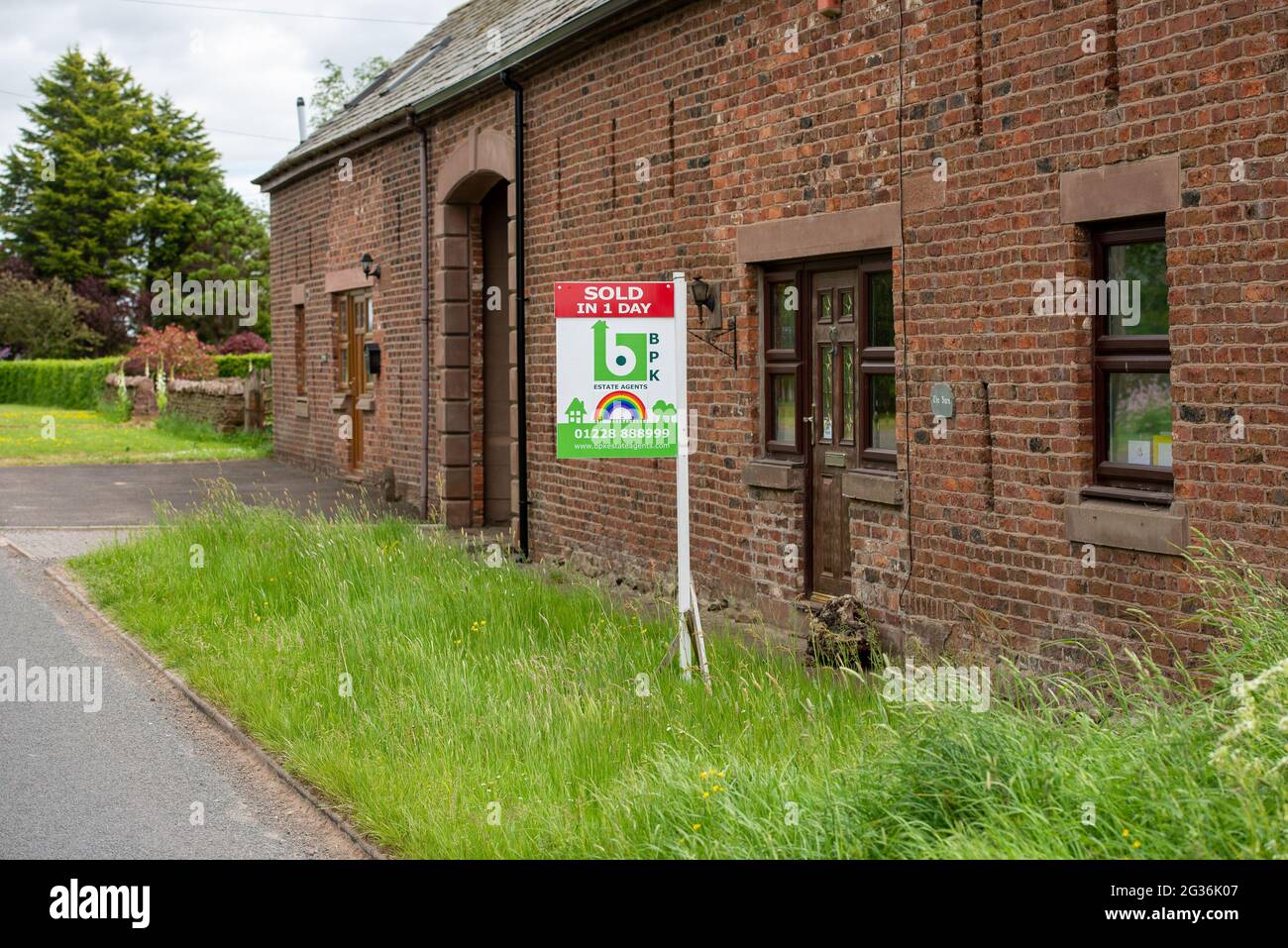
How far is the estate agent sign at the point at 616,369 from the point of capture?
8.39m

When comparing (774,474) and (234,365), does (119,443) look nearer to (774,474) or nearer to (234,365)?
(234,365)

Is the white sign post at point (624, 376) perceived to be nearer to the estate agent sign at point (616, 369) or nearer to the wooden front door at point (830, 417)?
the estate agent sign at point (616, 369)

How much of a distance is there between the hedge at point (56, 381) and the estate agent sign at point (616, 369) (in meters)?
40.2

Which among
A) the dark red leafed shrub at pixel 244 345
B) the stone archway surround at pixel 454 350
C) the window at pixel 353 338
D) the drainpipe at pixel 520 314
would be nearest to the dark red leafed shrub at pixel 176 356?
the dark red leafed shrub at pixel 244 345

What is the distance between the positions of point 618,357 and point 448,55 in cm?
1303

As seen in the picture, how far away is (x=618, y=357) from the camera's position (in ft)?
27.8

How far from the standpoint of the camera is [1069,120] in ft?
25.5

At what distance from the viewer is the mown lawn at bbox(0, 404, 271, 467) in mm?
27469

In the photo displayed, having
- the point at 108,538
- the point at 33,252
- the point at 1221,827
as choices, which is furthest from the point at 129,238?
the point at 1221,827

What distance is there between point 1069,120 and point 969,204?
0.94 metres

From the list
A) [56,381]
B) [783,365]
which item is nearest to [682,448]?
[783,365]

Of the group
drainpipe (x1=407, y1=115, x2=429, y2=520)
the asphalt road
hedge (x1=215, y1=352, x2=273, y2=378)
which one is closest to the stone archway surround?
drainpipe (x1=407, y1=115, x2=429, y2=520)

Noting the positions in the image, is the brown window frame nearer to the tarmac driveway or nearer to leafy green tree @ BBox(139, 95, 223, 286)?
the tarmac driveway

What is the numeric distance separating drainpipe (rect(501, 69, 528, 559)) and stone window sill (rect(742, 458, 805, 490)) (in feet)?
14.5
